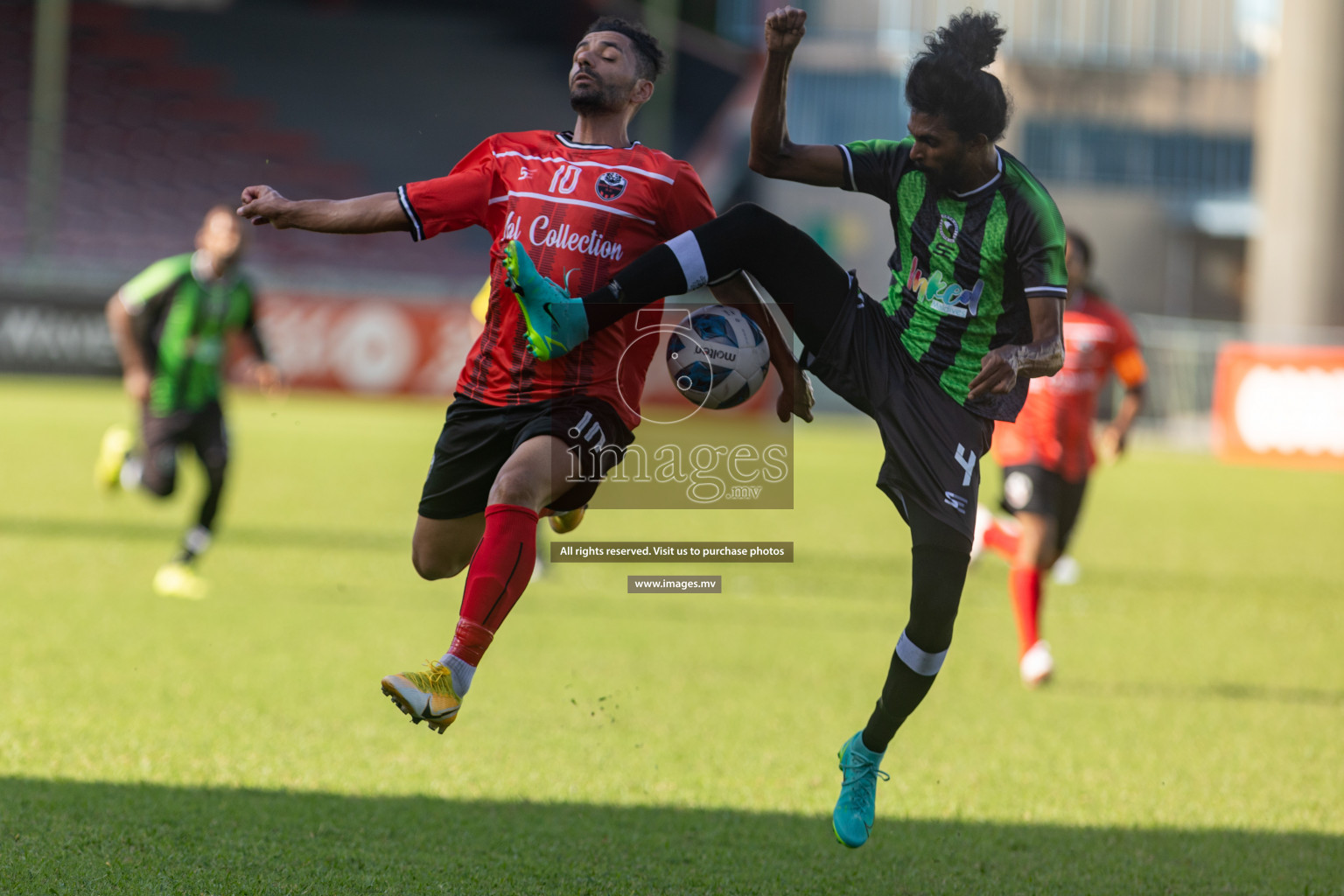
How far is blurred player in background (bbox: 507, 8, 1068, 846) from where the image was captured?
3936 mm

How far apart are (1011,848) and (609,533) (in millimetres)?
6938

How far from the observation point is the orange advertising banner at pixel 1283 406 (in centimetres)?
2038

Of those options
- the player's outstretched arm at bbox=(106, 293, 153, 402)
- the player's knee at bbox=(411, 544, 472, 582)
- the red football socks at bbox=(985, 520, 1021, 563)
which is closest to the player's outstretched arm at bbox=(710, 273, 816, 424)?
the player's knee at bbox=(411, 544, 472, 582)

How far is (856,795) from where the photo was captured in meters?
4.15

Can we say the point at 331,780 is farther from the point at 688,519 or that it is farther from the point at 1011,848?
the point at 688,519

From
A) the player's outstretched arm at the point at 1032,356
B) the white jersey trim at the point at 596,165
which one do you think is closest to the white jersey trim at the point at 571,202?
the white jersey trim at the point at 596,165

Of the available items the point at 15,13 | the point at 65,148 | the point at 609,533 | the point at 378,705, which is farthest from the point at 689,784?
the point at 15,13

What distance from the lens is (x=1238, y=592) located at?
1066 cm

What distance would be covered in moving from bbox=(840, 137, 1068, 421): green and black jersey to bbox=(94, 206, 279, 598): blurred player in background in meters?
5.40

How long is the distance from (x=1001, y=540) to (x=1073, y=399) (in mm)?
1171

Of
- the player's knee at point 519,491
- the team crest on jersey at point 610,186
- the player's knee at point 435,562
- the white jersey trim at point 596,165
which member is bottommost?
the player's knee at point 435,562

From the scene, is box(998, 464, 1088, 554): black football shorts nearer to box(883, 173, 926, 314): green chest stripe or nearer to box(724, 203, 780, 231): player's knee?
box(883, 173, 926, 314): green chest stripe

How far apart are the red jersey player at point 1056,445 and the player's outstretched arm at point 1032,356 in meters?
3.31

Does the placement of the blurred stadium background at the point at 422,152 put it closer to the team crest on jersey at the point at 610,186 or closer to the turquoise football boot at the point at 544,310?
the team crest on jersey at the point at 610,186
